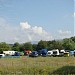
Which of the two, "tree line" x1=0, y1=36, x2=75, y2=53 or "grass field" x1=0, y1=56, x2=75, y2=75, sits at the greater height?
"tree line" x1=0, y1=36, x2=75, y2=53

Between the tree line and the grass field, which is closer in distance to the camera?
the grass field

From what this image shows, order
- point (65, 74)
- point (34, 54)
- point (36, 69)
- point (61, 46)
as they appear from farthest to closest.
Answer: point (61, 46)
point (34, 54)
point (36, 69)
point (65, 74)

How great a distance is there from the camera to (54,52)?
210 ft

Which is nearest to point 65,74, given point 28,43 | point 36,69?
point 36,69

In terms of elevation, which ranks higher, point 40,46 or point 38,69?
point 40,46

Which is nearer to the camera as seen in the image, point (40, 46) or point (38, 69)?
point (38, 69)

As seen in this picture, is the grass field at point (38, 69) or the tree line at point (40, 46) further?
the tree line at point (40, 46)

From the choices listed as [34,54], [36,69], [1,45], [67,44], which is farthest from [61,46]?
[36,69]

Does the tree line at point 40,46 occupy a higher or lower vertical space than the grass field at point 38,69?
higher

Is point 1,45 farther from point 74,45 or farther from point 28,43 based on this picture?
point 74,45

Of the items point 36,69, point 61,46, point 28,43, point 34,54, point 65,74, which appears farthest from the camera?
point 28,43

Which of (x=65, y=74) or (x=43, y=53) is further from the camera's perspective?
(x=43, y=53)

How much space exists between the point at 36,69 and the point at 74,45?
89.4m

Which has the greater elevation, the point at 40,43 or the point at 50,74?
the point at 40,43
